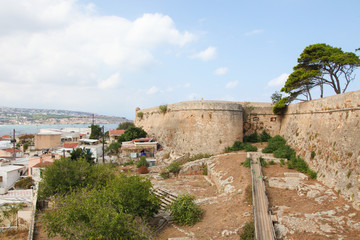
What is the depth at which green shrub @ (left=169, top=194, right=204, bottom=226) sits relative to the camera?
376 inches

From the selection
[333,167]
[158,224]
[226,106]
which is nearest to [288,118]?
[226,106]

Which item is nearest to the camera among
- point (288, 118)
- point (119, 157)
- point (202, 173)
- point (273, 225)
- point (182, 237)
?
point (273, 225)

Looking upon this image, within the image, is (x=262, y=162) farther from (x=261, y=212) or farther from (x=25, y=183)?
(x=25, y=183)

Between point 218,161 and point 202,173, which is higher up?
point 218,161

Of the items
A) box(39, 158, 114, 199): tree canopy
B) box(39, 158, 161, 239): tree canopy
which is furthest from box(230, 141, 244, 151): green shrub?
box(39, 158, 114, 199): tree canopy

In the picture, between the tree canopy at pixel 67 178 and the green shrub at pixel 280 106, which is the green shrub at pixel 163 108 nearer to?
the green shrub at pixel 280 106

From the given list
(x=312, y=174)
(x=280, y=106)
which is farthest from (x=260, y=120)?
(x=312, y=174)

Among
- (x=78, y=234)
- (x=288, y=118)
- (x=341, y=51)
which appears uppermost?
(x=341, y=51)

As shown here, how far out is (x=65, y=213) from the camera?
799 centimetres

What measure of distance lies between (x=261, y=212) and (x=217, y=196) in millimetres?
3165

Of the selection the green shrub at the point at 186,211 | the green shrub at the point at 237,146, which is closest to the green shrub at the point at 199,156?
the green shrub at the point at 237,146

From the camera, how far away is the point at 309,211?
8078 millimetres

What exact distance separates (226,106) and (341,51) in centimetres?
917

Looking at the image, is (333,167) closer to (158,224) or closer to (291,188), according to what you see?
(291,188)
